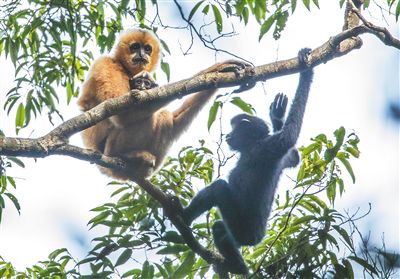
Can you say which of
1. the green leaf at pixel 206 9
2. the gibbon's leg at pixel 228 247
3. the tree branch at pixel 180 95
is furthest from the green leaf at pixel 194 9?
the gibbon's leg at pixel 228 247

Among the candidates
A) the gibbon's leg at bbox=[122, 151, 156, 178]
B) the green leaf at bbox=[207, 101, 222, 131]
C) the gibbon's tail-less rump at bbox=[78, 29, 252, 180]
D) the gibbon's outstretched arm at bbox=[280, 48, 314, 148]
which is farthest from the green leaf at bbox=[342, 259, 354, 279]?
the gibbon's leg at bbox=[122, 151, 156, 178]

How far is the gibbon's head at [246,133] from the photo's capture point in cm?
684

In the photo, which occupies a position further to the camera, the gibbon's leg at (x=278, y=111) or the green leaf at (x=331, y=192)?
the gibbon's leg at (x=278, y=111)

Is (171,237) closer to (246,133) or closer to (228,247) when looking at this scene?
(228,247)

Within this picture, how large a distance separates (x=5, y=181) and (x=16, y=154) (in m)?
1.06

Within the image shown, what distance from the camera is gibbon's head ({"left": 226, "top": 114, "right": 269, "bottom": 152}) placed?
684 cm

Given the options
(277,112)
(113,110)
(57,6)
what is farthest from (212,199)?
(57,6)

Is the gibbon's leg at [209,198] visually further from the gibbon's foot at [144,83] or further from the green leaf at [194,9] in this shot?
the green leaf at [194,9]

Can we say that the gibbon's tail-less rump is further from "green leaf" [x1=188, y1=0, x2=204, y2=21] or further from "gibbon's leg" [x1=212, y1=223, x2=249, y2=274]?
"green leaf" [x1=188, y1=0, x2=204, y2=21]

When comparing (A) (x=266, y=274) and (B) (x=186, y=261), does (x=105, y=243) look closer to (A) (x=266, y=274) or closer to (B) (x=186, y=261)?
(B) (x=186, y=261)

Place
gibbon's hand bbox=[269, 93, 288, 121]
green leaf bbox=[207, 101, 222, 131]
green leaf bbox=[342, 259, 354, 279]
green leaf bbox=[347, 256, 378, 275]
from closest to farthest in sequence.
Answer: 1. green leaf bbox=[347, 256, 378, 275]
2. green leaf bbox=[342, 259, 354, 279]
3. green leaf bbox=[207, 101, 222, 131]
4. gibbon's hand bbox=[269, 93, 288, 121]

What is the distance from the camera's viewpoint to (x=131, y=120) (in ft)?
22.7

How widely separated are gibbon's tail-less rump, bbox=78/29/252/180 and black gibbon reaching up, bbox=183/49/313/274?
918 millimetres

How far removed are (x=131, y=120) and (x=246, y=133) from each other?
1.37 m
